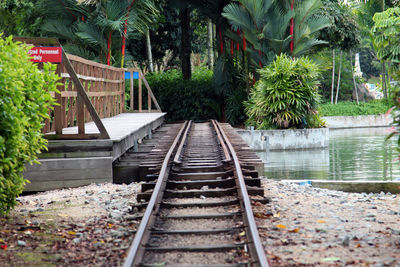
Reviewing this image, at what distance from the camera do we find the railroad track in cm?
421

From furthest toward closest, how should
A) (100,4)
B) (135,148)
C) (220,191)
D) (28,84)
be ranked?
1. (100,4)
2. (135,148)
3. (220,191)
4. (28,84)

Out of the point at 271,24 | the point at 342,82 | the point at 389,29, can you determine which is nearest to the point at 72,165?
the point at 271,24

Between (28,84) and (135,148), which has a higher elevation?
(28,84)

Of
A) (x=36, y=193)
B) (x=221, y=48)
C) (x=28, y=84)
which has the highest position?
(x=221, y=48)

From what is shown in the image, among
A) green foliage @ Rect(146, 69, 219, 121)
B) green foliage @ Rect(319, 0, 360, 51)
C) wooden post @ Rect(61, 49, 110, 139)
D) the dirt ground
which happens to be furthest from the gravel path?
green foliage @ Rect(319, 0, 360, 51)

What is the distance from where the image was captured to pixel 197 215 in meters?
5.36

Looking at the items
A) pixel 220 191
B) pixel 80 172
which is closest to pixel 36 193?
pixel 80 172

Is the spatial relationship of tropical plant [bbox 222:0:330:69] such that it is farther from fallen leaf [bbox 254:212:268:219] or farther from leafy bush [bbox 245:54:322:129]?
fallen leaf [bbox 254:212:268:219]

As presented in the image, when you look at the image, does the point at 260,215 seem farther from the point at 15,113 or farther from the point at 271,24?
the point at 271,24

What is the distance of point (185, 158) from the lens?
29.6ft

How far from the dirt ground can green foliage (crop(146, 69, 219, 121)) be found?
55.9 feet

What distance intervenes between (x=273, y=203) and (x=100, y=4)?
15.4 meters

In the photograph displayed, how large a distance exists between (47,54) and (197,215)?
416cm

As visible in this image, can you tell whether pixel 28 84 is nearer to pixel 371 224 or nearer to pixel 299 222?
pixel 299 222
